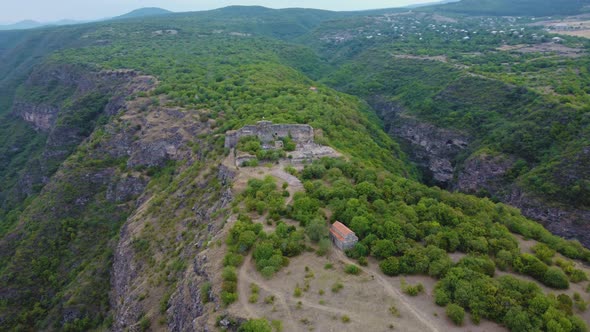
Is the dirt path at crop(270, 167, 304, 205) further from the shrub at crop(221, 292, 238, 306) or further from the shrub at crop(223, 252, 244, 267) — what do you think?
the shrub at crop(221, 292, 238, 306)

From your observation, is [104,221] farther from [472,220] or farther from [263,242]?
[472,220]

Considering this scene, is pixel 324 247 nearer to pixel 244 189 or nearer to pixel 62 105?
pixel 244 189

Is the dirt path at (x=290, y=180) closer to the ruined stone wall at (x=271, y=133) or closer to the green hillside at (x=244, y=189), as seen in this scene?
the green hillside at (x=244, y=189)

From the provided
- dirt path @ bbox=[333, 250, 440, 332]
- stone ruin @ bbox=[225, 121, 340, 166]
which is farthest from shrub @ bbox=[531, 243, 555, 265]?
stone ruin @ bbox=[225, 121, 340, 166]

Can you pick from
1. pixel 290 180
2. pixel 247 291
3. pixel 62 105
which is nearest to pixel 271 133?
pixel 290 180

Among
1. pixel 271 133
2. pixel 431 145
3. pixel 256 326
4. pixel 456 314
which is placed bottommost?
pixel 431 145

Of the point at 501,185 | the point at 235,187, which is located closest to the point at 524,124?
the point at 501,185
